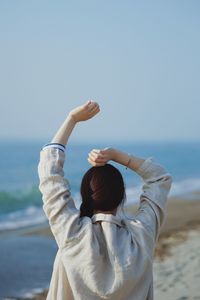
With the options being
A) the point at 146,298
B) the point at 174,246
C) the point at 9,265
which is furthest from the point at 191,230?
the point at 146,298

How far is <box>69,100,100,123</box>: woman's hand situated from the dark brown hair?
18 cm

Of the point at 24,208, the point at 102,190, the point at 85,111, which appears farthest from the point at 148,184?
the point at 24,208

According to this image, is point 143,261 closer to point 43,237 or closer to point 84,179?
point 84,179

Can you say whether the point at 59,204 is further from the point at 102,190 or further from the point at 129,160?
the point at 129,160

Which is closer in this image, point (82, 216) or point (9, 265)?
point (82, 216)

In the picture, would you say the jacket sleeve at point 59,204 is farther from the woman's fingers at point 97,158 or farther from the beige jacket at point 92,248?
the woman's fingers at point 97,158

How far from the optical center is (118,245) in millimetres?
1632

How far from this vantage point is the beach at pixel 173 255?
4.62 m

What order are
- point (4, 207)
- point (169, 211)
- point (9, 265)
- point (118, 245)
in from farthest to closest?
point (4, 207) → point (169, 211) → point (9, 265) → point (118, 245)

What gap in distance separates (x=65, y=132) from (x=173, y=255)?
180 inches

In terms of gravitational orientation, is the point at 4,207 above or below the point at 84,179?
below

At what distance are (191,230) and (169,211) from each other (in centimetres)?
248

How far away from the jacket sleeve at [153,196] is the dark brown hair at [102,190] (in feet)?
0.32

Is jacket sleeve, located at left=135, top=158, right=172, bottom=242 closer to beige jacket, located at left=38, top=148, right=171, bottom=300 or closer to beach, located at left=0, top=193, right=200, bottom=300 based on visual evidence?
beige jacket, located at left=38, top=148, right=171, bottom=300
